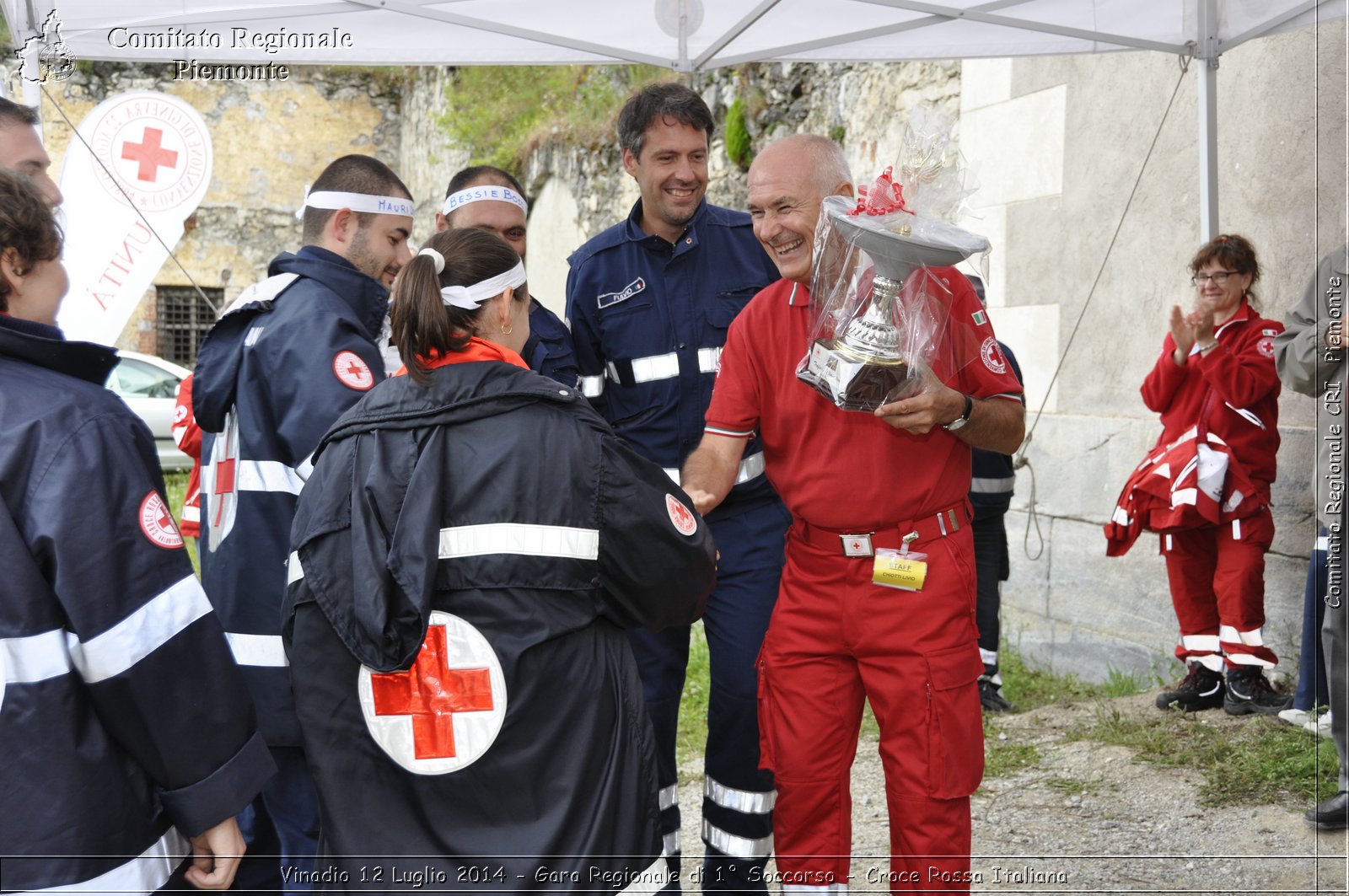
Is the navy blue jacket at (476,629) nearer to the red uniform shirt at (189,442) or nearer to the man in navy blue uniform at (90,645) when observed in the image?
the man in navy blue uniform at (90,645)

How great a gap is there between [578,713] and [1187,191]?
4.87 meters

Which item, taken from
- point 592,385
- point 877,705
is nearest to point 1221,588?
point 877,705

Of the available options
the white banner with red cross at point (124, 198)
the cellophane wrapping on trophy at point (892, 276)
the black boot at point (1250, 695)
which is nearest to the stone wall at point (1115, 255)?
the black boot at point (1250, 695)

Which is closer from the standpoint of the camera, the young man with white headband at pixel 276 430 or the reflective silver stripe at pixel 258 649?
the young man with white headband at pixel 276 430

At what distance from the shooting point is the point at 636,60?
5.66 meters

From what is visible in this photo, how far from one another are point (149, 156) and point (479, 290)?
5357 mm

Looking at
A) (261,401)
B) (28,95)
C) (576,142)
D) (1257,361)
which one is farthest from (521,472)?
(576,142)

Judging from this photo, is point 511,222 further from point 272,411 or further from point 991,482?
point 991,482

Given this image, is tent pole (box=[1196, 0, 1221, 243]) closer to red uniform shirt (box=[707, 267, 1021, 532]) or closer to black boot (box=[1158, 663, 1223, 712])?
black boot (box=[1158, 663, 1223, 712])

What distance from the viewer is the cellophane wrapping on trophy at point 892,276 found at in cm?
277

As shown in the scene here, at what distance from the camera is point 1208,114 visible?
202 inches

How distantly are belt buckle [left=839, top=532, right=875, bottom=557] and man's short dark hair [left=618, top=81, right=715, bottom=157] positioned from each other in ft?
5.54

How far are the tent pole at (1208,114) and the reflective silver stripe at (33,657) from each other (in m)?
4.88

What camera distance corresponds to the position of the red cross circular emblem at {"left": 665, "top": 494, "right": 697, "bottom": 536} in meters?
2.37
